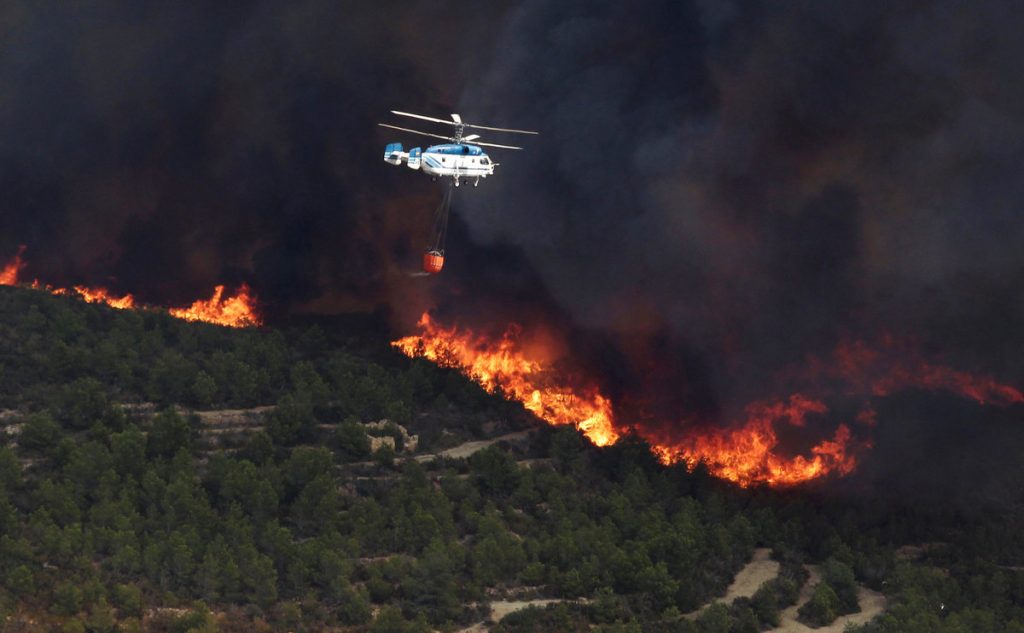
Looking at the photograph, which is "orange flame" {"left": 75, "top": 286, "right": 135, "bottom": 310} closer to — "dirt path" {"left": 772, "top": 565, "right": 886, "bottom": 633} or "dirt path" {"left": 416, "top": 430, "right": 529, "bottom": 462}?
"dirt path" {"left": 416, "top": 430, "right": 529, "bottom": 462}

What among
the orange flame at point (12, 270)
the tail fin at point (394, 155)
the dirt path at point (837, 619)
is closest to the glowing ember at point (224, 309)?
the orange flame at point (12, 270)

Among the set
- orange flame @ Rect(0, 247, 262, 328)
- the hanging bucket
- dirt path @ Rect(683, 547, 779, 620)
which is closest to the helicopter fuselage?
the hanging bucket

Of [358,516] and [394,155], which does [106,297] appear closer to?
[394,155]

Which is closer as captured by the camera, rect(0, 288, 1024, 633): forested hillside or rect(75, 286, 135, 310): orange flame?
rect(0, 288, 1024, 633): forested hillside

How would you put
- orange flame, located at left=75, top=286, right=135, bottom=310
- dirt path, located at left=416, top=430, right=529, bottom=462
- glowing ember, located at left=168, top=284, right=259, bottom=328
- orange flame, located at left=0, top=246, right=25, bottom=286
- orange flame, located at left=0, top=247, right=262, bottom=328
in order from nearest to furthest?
1. dirt path, located at left=416, top=430, right=529, bottom=462
2. orange flame, located at left=0, top=247, right=262, bottom=328
3. glowing ember, located at left=168, top=284, right=259, bottom=328
4. orange flame, located at left=75, top=286, right=135, bottom=310
5. orange flame, located at left=0, top=246, right=25, bottom=286

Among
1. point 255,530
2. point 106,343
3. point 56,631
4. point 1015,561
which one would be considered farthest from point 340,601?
point 1015,561

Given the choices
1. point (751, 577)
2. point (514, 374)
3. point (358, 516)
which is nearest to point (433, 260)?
point (514, 374)
